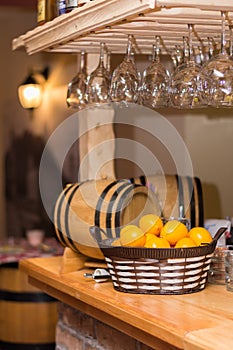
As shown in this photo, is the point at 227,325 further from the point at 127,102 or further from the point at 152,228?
the point at 127,102

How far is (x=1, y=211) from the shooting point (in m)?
7.24

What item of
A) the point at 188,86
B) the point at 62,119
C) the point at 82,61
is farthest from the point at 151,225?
the point at 62,119

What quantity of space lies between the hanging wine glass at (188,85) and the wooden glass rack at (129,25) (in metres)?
0.11

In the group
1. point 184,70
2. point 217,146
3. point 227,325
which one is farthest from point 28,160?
point 227,325

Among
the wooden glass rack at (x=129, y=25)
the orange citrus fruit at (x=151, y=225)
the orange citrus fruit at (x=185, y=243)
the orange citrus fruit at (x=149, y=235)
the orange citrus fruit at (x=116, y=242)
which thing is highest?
the wooden glass rack at (x=129, y=25)

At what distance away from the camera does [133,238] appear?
92.4 inches

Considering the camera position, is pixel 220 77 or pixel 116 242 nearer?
pixel 220 77

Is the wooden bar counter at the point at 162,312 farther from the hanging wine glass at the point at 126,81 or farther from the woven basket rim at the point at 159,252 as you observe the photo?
the hanging wine glass at the point at 126,81

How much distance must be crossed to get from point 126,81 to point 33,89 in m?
4.24

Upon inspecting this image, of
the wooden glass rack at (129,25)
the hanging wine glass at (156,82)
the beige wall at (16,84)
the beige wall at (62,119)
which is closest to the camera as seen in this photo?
the wooden glass rack at (129,25)

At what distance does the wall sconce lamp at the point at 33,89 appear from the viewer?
22.2 ft

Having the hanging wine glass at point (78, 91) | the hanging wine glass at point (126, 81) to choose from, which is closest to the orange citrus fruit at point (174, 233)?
the hanging wine glass at point (126, 81)

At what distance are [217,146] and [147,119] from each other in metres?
0.51

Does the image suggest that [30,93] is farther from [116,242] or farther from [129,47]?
[116,242]
